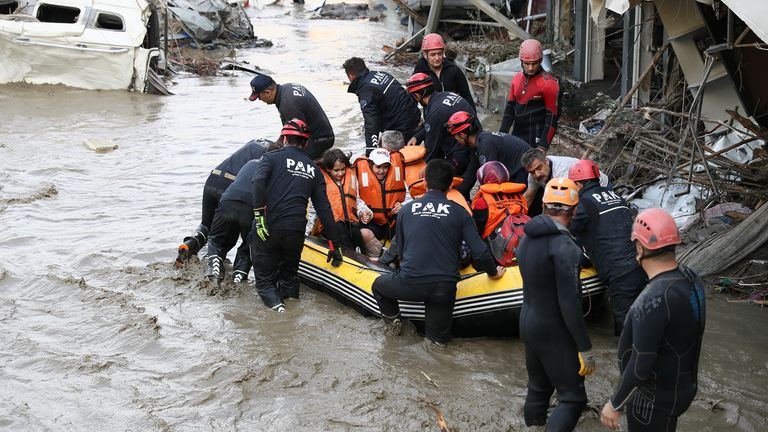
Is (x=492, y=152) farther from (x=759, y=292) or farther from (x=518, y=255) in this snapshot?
(x=518, y=255)

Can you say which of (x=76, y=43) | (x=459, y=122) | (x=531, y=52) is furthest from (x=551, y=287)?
(x=76, y=43)

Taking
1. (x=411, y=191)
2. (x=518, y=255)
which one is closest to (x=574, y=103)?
(x=411, y=191)

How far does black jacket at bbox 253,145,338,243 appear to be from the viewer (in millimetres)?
7211

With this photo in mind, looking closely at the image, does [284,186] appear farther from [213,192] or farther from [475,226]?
[475,226]

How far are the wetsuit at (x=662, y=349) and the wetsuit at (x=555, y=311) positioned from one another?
1.85ft

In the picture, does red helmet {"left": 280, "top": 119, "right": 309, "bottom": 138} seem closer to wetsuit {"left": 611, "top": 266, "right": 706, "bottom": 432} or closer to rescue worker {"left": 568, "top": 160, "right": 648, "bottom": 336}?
rescue worker {"left": 568, "top": 160, "right": 648, "bottom": 336}

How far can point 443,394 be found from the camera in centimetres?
594

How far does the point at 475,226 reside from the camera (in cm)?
639

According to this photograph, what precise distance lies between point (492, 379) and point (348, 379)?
3.34 feet

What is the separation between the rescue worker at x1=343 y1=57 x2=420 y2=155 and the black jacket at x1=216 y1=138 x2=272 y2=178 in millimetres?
1182

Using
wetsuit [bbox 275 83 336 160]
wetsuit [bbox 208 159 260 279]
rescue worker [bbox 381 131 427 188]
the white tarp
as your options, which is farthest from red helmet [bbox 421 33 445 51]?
the white tarp

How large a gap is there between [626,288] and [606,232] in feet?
1.38

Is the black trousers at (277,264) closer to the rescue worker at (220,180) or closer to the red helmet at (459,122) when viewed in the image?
the rescue worker at (220,180)

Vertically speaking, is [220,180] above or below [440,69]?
below
